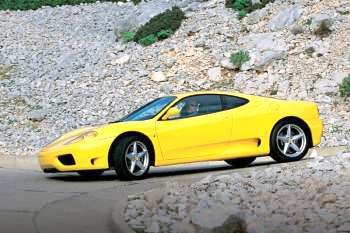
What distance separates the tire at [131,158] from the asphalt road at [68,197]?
16 cm

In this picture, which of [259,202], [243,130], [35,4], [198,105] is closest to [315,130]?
[243,130]

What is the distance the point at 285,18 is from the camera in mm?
22828

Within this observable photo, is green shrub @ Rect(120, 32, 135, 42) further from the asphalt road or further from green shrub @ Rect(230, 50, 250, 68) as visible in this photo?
the asphalt road

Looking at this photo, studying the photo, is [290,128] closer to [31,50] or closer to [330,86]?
[330,86]

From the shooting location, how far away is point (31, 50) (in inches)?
1011

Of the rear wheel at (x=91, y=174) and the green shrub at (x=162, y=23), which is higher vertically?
the green shrub at (x=162, y=23)

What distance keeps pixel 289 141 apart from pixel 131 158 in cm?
273

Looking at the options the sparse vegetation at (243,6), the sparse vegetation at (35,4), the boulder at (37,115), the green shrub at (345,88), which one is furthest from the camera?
the sparse vegetation at (35,4)

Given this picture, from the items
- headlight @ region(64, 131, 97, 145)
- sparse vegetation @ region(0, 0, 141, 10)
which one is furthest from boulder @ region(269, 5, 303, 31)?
headlight @ region(64, 131, 97, 145)

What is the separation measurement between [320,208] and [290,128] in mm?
5606

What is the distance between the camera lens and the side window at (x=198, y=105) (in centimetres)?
1186

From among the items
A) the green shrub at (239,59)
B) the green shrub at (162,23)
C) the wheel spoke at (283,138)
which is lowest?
the wheel spoke at (283,138)

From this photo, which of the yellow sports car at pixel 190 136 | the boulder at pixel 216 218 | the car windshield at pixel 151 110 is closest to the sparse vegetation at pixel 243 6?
the yellow sports car at pixel 190 136

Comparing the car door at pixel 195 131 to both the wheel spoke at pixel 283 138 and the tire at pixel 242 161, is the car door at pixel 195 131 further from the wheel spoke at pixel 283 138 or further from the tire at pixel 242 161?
the tire at pixel 242 161
